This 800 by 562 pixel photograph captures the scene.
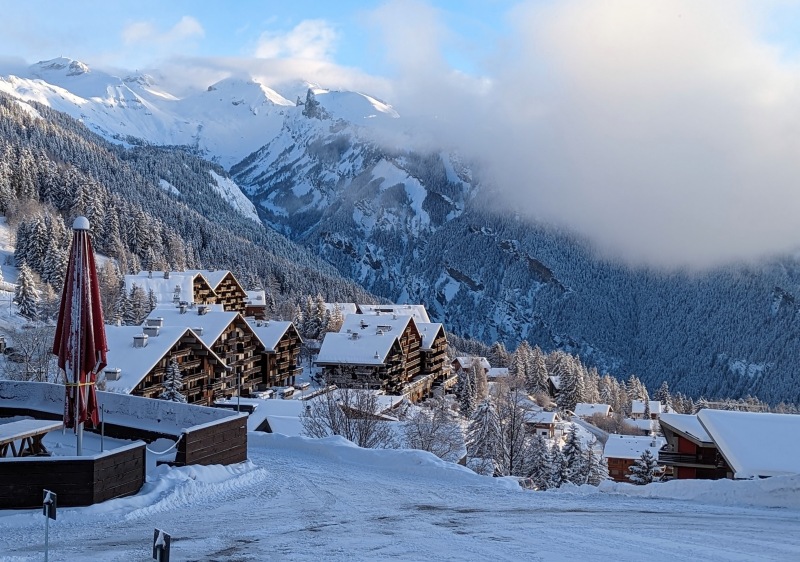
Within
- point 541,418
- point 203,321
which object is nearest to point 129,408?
point 203,321

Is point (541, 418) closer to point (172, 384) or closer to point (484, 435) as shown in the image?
point (484, 435)

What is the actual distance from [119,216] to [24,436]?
109377 mm

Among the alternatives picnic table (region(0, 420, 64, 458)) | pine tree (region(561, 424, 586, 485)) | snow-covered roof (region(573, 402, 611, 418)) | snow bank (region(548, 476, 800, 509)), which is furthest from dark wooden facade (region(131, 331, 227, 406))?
snow-covered roof (region(573, 402, 611, 418))

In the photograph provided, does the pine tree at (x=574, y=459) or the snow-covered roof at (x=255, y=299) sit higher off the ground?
the snow-covered roof at (x=255, y=299)

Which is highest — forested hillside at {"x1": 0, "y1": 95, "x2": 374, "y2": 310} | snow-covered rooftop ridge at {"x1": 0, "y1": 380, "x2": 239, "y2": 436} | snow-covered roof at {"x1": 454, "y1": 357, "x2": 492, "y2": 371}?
forested hillside at {"x1": 0, "y1": 95, "x2": 374, "y2": 310}

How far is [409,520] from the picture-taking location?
13445mm

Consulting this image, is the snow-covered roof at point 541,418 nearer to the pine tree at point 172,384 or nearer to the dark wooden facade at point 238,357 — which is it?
the dark wooden facade at point 238,357

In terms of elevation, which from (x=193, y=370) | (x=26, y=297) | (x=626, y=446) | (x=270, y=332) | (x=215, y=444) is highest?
(x=26, y=297)

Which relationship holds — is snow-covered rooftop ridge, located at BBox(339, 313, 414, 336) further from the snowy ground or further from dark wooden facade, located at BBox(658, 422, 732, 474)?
the snowy ground

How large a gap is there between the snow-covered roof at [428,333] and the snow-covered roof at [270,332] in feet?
64.7

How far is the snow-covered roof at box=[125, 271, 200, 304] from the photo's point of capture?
77000 mm

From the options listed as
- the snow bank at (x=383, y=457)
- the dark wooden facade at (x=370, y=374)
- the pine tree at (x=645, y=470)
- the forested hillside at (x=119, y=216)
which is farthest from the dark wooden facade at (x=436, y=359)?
the snow bank at (x=383, y=457)

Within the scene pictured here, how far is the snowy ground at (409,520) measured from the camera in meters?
11.3

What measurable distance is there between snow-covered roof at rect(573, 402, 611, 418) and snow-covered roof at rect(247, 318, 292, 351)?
39569 millimetres
